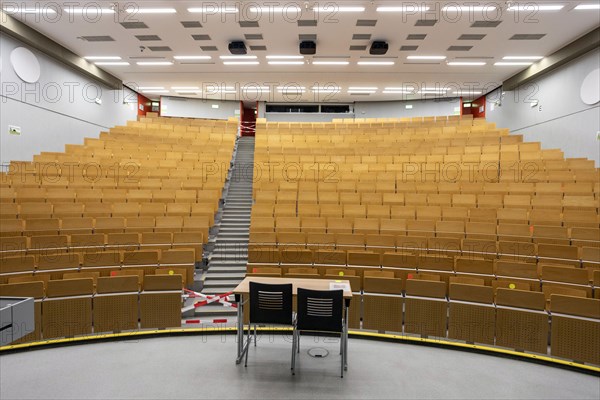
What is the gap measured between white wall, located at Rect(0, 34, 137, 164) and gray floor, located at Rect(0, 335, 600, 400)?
541cm

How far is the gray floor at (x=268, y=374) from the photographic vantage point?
88.8 inches

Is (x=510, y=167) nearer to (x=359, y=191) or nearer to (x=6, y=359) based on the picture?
(x=359, y=191)

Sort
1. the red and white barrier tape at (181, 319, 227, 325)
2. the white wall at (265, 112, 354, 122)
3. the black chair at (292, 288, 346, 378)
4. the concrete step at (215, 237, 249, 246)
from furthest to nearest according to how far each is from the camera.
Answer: the white wall at (265, 112, 354, 122)
the concrete step at (215, 237, 249, 246)
the red and white barrier tape at (181, 319, 227, 325)
the black chair at (292, 288, 346, 378)

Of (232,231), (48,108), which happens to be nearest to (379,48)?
(232,231)

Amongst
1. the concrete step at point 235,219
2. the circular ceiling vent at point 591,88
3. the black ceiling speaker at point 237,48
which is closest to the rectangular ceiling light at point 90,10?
the black ceiling speaker at point 237,48

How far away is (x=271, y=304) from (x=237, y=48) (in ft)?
20.8

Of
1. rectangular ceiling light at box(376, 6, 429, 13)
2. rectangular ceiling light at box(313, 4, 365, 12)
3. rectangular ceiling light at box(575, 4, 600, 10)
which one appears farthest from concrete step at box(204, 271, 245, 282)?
rectangular ceiling light at box(575, 4, 600, 10)

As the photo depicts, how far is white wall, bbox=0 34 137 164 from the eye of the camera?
20.4ft

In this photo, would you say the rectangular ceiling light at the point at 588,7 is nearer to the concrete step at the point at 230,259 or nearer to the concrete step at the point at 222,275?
the concrete step at the point at 230,259

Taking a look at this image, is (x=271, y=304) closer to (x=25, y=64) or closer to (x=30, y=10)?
(x=30, y=10)

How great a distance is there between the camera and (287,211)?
17.4 ft

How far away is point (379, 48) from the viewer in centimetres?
717

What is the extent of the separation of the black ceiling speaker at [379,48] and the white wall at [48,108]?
717 centimetres

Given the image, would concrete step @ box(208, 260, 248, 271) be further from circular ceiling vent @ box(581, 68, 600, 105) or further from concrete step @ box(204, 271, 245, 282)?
circular ceiling vent @ box(581, 68, 600, 105)
